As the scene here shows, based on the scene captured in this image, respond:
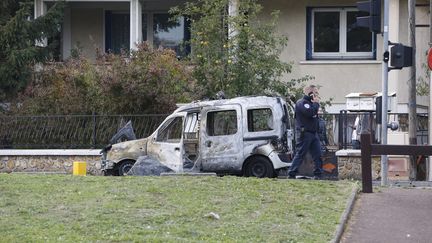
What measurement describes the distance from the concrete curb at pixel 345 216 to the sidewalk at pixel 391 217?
0.06 metres

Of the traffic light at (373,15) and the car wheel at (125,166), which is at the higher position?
the traffic light at (373,15)

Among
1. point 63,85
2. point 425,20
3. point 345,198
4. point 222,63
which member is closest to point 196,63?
point 222,63

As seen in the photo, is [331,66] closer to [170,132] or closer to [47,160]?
[170,132]

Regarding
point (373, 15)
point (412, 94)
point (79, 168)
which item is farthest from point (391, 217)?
point (79, 168)

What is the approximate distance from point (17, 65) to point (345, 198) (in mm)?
14497

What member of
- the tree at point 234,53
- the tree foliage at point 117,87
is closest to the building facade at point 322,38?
the tree foliage at point 117,87

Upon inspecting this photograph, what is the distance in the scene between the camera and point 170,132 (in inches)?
745

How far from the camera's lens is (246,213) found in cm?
1043

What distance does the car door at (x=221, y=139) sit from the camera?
18.3m

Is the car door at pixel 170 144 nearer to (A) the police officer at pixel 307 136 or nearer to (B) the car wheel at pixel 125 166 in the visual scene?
(B) the car wheel at pixel 125 166

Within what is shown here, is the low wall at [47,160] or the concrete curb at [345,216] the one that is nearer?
the concrete curb at [345,216]

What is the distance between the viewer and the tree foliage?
21.7 metres

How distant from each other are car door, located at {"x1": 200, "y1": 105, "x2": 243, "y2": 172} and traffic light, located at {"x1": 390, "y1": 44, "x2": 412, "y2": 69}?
4.27m

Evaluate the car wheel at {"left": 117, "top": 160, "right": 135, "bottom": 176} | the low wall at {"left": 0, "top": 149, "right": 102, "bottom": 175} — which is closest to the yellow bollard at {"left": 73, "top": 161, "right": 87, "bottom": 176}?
the car wheel at {"left": 117, "top": 160, "right": 135, "bottom": 176}
